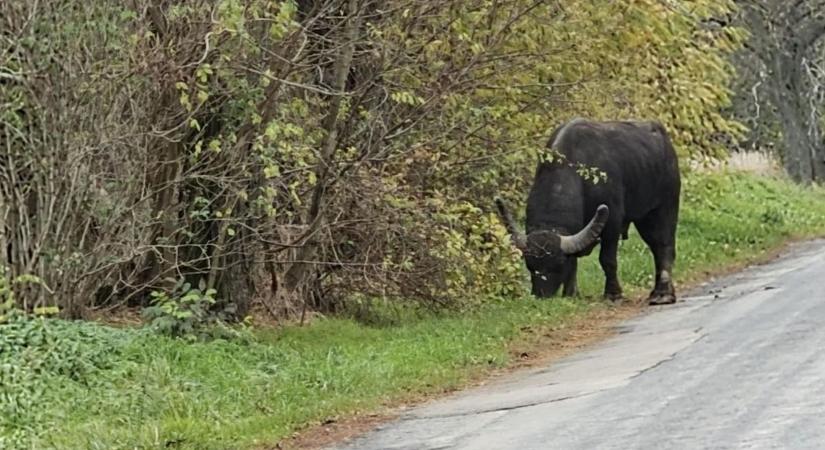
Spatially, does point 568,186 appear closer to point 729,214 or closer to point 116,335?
point 116,335

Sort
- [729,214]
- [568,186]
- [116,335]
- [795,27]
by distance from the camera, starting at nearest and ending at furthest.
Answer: [116,335], [568,186], [729,214], [795,27]

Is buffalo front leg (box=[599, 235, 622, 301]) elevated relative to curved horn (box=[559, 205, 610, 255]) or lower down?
lower down

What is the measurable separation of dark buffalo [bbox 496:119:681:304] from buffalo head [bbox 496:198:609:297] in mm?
12

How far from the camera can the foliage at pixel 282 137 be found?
1257 centimetres

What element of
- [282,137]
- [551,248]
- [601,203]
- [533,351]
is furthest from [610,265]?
[282,137]

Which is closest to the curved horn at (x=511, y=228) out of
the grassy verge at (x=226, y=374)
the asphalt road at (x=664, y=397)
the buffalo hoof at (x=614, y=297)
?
the grassy verge at (x=226, y=374)

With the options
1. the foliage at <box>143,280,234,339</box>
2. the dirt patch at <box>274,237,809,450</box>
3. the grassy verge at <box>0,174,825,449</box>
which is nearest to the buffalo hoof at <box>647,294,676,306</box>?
the dirt patch at <box>274,237,809,450</box>

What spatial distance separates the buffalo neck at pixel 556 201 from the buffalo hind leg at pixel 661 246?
1.25m

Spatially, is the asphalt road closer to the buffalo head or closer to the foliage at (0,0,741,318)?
the buffalo head

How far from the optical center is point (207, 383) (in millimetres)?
11359

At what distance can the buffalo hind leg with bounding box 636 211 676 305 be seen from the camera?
17.9m

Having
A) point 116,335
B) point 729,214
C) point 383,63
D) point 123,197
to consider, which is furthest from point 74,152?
point 729,214

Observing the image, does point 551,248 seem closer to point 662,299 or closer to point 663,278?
point 662,299

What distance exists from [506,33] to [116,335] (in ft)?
20.9
